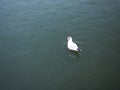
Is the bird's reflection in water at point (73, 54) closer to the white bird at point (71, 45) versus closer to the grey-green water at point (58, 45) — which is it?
the grey-green water at point (58, 45)

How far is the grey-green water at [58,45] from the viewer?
1023cm

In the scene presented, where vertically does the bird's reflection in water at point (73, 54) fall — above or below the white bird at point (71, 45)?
below

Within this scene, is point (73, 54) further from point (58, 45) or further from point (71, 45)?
point (58, 45)

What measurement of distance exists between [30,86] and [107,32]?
5.65m

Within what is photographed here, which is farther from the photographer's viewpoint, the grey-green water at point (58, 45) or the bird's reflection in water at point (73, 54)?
the bird's reflection in water at point (73, 54)

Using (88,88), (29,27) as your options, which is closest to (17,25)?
(29,27)

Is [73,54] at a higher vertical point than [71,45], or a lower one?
lower

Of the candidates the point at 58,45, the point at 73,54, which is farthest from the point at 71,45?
the point at 58,45

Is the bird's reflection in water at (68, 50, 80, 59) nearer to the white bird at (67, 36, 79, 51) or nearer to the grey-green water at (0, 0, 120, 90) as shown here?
the grey-green water at (0, 0, 120, 90)

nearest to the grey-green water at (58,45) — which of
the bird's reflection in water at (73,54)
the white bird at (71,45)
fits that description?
the bird's reflection in water at (73,54)

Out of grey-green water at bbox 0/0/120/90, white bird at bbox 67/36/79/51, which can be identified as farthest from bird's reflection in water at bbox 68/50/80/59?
white bird at bbox 67/36/79/51

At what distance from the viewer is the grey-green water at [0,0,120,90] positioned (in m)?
10.2

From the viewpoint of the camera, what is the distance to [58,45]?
12.1m

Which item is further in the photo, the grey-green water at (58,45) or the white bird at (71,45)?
the white bird at (71,45)
